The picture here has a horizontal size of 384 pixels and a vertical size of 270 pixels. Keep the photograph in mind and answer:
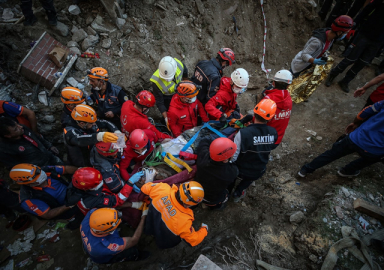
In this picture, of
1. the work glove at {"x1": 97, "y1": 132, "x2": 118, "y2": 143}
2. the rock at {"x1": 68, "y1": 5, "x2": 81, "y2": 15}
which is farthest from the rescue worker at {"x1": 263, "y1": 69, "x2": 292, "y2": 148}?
the rock at {"x1": 68, "y1": 5, "x2": 81, "y2": 15}

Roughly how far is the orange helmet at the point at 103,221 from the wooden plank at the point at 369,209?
3866 millimetres

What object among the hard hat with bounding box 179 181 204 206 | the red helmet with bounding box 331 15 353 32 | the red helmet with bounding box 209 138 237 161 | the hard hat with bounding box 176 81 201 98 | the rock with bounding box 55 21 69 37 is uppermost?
the red helmet with bounding box 331 15 353 32

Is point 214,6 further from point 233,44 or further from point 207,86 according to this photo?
point 207,86

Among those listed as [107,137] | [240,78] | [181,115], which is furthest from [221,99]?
[107,137]

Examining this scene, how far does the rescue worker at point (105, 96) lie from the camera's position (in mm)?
3902

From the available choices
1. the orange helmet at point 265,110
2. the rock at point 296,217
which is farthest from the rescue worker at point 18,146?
the rock at point 296,217

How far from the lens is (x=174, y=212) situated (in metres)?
2.43

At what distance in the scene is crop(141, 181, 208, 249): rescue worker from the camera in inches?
92.5

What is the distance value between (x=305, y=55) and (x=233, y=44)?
9.19 feet

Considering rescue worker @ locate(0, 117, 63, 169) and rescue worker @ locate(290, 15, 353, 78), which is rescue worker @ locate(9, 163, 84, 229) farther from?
rescue worker @ locate(290, 15, 353, 78)

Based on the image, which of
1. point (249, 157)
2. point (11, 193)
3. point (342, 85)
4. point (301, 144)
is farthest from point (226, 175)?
point (342, 85)

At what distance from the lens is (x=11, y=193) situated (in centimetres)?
327

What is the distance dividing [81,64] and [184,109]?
3.26m

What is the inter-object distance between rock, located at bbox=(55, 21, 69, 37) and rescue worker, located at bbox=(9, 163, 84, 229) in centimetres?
373
